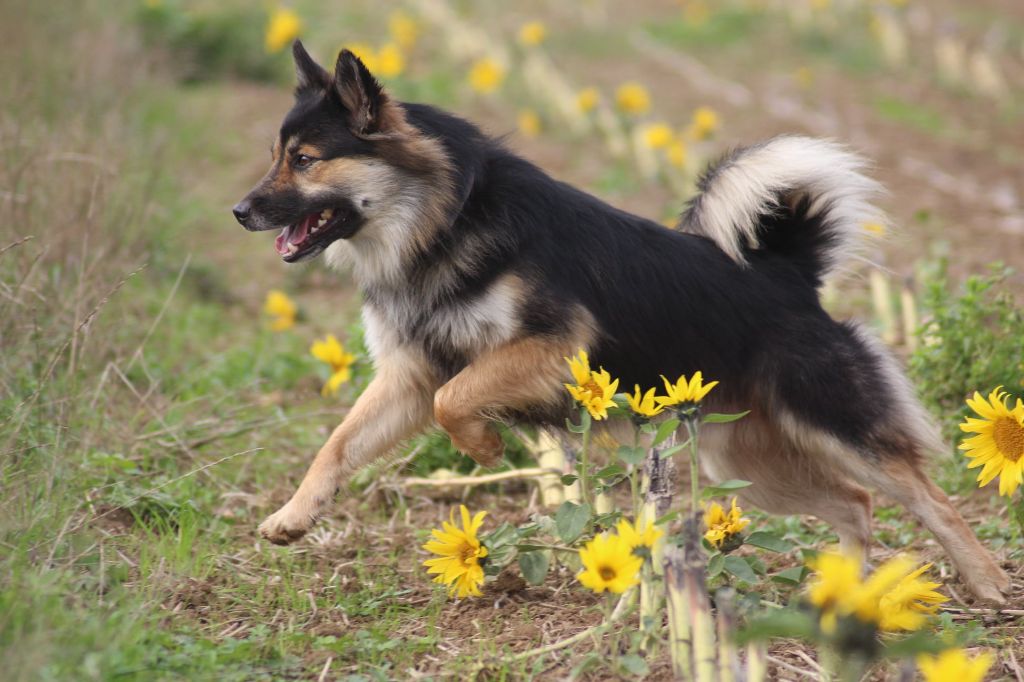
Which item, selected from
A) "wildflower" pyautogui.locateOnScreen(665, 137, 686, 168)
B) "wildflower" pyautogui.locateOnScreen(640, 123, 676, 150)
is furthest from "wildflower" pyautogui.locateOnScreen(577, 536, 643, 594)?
"wildflower" pyautogui.locateOnScreen(640, 123, 676, 150)

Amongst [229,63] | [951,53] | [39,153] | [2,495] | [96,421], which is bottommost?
[2,495]

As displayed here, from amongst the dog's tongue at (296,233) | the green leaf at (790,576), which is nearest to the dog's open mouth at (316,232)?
the dog's tongue at (296,233)

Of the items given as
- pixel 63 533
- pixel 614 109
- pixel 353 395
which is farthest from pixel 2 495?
pixel 614 109

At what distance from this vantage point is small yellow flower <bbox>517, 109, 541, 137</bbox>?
32.5 feet

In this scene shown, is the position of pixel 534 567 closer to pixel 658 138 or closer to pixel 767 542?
pixel 767 542

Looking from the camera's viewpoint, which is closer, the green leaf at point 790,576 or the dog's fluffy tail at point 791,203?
the green leaf at point 790,576

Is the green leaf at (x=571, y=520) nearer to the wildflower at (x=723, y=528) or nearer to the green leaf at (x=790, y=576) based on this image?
the wildflower at (x=723, y=528)

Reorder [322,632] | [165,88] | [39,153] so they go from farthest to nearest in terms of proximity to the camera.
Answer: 1. [165,88]
2. [39,153]
3. [322,632]

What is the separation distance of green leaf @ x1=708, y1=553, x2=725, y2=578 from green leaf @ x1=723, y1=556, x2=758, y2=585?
4cm

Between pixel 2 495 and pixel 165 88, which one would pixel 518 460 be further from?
pixel 165 88

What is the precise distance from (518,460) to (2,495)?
2.14 metres

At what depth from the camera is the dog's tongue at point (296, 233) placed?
3.89 m

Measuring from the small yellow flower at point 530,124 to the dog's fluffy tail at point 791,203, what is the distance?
5892 mm

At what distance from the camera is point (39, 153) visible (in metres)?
5.45
